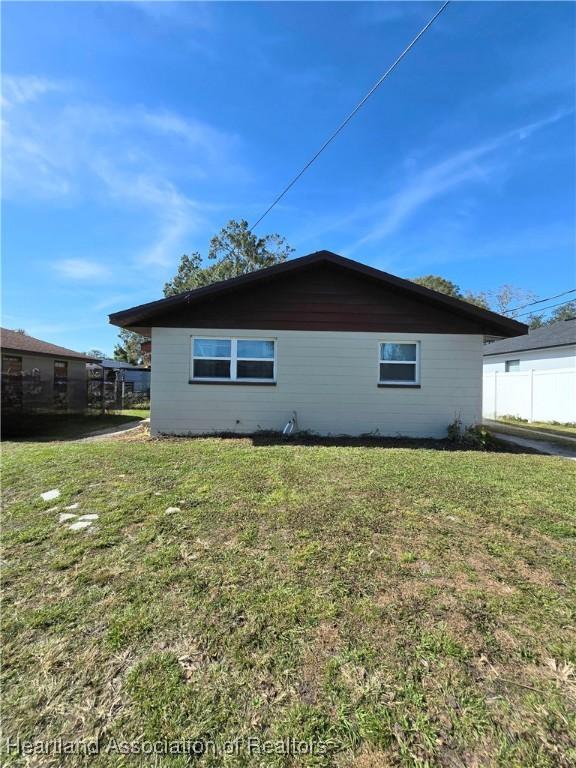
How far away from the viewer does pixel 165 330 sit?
29.3ft

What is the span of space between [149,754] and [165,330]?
833 centimetres

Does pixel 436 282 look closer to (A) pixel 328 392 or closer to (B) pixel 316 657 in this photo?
(A) pixel 328 392

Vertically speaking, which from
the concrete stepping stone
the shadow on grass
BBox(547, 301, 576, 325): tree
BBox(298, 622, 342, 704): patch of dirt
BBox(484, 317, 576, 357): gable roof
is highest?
BBox(547, 301, 576, 325): tree

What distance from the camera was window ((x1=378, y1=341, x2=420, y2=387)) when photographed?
9.16 m

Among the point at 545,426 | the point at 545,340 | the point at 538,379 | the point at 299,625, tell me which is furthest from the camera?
the point at 545,340

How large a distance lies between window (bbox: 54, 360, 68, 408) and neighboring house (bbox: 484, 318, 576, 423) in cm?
1967

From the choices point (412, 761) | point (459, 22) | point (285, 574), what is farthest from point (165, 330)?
point (412, 761)

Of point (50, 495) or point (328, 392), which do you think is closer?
point (50, 495)

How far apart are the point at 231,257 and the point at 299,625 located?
32.7 meters

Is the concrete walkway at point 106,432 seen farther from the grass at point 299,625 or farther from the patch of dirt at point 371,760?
the patch of dirt at point 371,760

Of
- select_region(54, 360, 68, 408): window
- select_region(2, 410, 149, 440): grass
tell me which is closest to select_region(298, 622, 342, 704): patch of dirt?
select_region(2, 410, 149, 440): grass

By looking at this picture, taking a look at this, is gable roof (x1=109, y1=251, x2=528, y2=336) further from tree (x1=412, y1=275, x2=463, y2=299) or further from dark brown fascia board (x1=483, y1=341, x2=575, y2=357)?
tree (x1=412, y1=275, x2=463, y2=299)

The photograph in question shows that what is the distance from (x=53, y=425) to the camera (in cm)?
1297

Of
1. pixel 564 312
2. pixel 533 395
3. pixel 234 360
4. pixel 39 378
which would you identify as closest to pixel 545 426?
pixel 533 395
